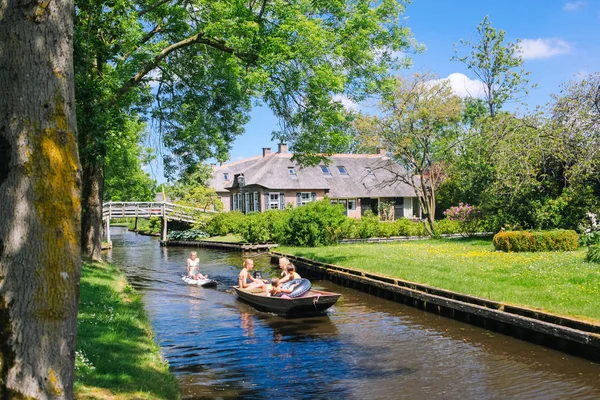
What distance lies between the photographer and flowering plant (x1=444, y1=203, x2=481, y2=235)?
32.9m

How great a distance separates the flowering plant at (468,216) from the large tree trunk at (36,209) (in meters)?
30.6

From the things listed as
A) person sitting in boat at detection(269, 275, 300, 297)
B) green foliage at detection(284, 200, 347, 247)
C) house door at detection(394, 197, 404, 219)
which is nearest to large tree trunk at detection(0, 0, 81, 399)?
person sitting in boat at detection(269, 275, 300, 297)

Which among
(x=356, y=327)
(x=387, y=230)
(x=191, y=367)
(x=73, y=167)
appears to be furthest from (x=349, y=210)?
(x=73, y=167)

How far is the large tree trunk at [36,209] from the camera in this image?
3883 millimetres

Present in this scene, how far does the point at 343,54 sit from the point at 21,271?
737 inches

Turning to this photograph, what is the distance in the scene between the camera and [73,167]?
Result: 4148 mm

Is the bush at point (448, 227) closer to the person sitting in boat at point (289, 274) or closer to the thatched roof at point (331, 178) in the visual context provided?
the thatched roof at point (331, 178)

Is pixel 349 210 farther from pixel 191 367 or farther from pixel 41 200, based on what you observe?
pixel 41 200

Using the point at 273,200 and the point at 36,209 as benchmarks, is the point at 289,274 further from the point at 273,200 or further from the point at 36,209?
the point at 273,200

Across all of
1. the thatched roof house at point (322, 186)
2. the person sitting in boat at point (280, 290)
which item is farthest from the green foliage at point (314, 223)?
the thatched roof house at point (322, 186)

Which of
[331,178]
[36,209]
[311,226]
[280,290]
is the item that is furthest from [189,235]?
[36,209]

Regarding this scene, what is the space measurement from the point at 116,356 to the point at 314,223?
2414 centimetres

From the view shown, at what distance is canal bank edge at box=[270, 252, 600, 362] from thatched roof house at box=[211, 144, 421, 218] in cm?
3482

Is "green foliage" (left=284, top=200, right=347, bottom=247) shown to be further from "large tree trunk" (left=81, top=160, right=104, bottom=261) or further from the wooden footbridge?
the wooden footbridge
